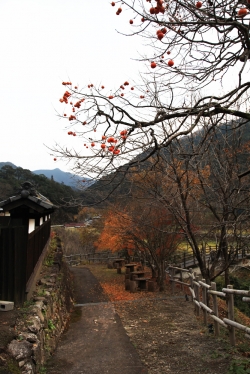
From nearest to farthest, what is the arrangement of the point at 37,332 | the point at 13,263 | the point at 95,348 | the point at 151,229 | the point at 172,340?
the point at 37,332
the point at 13,263
the point at 95,348
the point at 172,340
the point at 151,229

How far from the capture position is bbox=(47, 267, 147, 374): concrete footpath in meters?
5.26

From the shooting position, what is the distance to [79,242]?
34969 mm

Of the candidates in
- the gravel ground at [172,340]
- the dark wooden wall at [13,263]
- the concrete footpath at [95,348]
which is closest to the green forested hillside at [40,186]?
the gravel ground at [172,340]

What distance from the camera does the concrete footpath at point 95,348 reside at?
526 cm

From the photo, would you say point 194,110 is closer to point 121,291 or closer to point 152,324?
point 152,324

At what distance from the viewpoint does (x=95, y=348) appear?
6363 mm

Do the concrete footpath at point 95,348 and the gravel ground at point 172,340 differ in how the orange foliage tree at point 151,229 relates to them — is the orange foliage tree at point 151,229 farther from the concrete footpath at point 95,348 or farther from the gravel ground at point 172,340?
the concrete footpath at point 95,348

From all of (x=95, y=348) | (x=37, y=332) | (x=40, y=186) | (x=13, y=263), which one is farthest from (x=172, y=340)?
(x=40, y=186)

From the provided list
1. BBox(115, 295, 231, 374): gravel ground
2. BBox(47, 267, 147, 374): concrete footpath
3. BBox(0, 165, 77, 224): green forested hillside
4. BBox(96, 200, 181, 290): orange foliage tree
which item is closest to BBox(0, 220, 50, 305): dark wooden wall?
BBox(47, 267, 147, 374): concrete footpath

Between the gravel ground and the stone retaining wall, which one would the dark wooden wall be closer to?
the stone retaining wall

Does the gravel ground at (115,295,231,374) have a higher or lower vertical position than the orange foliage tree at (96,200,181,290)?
lower

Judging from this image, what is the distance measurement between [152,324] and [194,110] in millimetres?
5952

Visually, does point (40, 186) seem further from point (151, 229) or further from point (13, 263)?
point (13, 263)

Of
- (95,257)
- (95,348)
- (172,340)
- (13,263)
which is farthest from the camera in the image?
(95,257)
